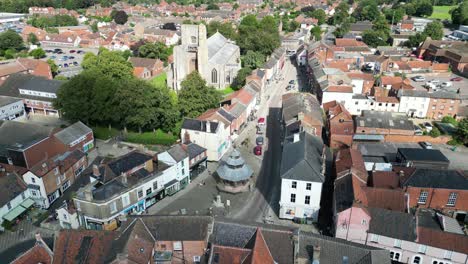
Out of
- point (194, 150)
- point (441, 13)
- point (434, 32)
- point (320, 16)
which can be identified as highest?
point (441, 13)

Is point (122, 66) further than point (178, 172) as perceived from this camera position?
Yes

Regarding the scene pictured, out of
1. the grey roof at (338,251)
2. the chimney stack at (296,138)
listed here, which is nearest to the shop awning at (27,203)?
the grey roof at (338,251)

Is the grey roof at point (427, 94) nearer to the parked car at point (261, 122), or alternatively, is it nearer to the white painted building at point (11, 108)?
the parked car at point (261, 122)

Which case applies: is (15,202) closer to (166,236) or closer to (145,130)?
(166,236)

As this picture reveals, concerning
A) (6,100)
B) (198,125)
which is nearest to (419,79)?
(198,125)

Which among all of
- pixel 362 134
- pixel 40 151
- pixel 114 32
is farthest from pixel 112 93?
pixel 114 32

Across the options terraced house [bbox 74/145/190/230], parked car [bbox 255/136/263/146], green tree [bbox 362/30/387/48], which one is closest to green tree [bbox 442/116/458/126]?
parked car [bbox 255/136/263/146]

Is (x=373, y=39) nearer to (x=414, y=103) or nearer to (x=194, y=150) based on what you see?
(x=414, y=103)
